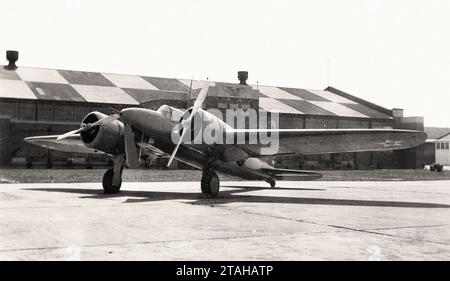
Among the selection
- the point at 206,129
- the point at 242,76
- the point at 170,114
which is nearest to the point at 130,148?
the point at 170,114

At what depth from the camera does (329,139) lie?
15727 millimetres

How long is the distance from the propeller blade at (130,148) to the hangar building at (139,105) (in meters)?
16.3

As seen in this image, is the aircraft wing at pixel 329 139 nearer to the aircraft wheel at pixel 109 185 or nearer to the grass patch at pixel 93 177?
the aircraft wheel at pixel 109 185

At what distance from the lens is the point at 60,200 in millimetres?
13953

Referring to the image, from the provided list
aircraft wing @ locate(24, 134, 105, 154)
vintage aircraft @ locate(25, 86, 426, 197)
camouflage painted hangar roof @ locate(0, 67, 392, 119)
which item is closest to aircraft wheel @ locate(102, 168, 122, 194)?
vintage aircraft @ locate(25, 86, 426, 197)

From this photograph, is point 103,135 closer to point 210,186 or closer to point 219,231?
point 210,186

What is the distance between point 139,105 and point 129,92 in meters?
4.73

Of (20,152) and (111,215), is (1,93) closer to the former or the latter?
(20,152)

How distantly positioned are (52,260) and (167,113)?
31.8 feet

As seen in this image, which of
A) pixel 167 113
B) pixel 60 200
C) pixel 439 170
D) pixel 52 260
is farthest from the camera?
pixel 439 170

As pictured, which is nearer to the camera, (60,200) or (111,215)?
(111,215)

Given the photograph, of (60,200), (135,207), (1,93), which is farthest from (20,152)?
(135,207)

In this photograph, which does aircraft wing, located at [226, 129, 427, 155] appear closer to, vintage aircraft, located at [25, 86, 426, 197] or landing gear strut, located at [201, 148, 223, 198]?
vintage aircraft, located at [25, 86, 426, 197]

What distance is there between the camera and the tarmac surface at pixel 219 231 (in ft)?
20.6
